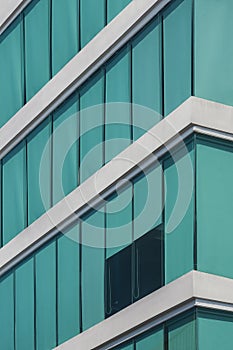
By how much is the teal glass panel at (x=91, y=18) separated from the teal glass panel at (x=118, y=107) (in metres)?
1.28

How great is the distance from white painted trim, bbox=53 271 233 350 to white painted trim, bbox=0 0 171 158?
5.65 m

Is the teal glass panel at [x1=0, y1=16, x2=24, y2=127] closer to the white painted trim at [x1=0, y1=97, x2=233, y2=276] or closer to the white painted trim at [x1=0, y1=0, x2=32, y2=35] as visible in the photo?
the white painted trim at [x1=0, y1=0, x2=32, y2=35]

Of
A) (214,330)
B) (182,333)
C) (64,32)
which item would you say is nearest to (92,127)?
(64,32)

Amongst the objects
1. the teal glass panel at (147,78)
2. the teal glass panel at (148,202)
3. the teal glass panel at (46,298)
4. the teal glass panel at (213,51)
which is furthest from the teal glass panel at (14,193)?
the teal glass panel at (213,51)

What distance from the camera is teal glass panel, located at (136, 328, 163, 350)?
88.6 ft

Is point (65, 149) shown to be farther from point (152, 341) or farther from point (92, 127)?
point (152, 341)

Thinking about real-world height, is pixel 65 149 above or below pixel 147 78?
above

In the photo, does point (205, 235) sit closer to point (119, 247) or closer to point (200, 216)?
point (200, 216)

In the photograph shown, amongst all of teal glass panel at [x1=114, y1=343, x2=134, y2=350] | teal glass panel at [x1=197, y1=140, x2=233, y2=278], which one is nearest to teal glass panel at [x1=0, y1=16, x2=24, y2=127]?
teal glass panel at [x1=114, y1=343, x2=134, y2=350]

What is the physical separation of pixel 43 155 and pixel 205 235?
720 centimetres

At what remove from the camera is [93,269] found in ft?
98.5

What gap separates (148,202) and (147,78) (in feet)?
8.50

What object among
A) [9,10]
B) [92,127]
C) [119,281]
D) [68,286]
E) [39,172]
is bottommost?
[119,281]

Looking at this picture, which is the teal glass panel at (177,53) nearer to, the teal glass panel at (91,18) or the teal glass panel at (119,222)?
the teal glass panel at (119,222)
